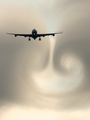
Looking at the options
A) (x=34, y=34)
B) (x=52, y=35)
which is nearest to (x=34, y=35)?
(x=34, y=34)

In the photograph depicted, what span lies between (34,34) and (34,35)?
95 centimetres

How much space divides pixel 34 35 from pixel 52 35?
22.2 metres

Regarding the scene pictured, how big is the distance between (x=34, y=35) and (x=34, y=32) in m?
2.75

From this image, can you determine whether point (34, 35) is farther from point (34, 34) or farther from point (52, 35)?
point (52, 35)

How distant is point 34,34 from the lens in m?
177

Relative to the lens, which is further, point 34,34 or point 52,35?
point 52,35

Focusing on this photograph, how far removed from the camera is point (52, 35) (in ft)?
631

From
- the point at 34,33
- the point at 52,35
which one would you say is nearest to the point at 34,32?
the point at 34,33

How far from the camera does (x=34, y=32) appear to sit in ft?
578

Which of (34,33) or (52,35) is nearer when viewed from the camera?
(34,33)

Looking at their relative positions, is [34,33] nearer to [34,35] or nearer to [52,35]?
[34,35]

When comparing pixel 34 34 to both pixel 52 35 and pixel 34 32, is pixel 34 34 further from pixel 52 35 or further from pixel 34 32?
pixel 52 35

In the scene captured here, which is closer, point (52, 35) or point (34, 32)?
point (34, 32)

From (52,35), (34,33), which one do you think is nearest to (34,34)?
(34,33)
